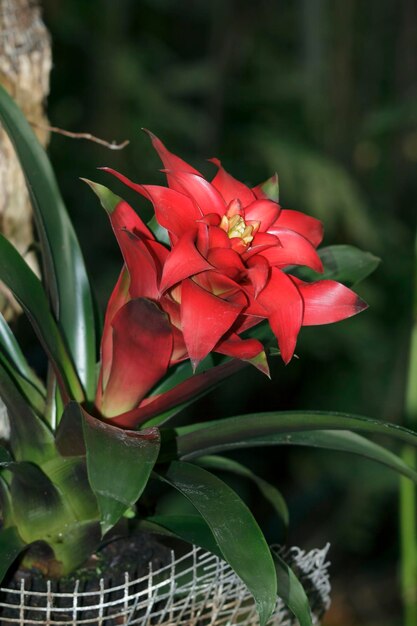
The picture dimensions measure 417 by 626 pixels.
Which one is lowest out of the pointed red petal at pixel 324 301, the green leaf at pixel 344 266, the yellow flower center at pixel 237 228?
the green leaf at pixel 344 266

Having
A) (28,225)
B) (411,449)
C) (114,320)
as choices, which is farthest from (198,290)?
(411,449)

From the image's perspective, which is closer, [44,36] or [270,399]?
[44,36]

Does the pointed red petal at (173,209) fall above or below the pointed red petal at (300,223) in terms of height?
above

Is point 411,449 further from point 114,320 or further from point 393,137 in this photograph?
point 393,137

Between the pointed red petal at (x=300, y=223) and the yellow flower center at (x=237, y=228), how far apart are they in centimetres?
6

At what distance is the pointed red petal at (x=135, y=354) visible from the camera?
23.1 inches

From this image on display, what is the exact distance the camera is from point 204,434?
2.25 feet

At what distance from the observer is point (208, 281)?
0.59m

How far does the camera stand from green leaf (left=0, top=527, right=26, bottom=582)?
0.64 meters

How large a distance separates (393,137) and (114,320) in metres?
2.38

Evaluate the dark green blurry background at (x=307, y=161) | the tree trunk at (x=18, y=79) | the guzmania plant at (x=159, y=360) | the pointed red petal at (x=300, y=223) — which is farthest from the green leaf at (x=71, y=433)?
the dark green blurry background at (x=307, y=161)

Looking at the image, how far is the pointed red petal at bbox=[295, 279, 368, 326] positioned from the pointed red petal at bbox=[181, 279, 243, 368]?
6cm

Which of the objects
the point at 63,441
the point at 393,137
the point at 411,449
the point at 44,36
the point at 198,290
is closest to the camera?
the point at 198,290

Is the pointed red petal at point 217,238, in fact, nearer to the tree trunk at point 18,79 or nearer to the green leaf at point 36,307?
the green leaf at point 36,307
